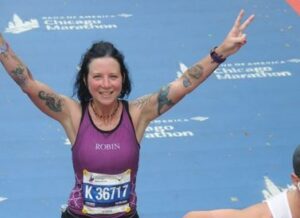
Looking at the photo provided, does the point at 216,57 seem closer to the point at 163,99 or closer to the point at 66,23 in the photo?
the point at 163,99

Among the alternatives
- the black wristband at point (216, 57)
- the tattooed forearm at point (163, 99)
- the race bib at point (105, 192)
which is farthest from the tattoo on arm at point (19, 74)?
the black wristband at point (216, 57)

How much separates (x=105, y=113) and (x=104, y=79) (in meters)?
0.17

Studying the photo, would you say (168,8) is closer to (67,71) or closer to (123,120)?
(67,71)

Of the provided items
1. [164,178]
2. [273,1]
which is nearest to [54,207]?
[164,178]

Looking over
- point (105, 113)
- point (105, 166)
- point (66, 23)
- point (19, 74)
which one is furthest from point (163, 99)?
point (66, 23)

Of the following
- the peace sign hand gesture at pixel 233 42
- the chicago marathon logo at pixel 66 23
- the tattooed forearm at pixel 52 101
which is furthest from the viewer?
the chicago marathon logo at pixel 66 23

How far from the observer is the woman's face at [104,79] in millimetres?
3131

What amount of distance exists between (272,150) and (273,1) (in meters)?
2.66

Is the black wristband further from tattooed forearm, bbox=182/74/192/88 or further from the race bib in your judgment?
the race bib

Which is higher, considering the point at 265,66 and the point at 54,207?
the point at 265,66

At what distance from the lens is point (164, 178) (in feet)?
16.1

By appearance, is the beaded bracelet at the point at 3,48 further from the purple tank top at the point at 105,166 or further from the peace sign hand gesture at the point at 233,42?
the peace sign hand gesture at the point at 233,42

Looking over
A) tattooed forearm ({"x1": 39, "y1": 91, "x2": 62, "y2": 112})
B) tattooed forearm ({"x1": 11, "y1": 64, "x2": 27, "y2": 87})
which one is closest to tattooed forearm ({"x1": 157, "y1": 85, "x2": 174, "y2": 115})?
tattooed forearm ({"x1": 39, "y1": 91, "x2": 62, "y2": 112})

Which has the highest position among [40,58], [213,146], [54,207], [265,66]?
[40,58]
